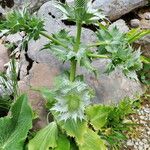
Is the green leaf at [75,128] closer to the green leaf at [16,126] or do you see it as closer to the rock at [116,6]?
the green leaf at [16,126]

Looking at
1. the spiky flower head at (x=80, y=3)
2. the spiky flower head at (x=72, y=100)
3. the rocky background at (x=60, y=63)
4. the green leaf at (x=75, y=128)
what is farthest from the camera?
the rocky background at (x=60, y=63)

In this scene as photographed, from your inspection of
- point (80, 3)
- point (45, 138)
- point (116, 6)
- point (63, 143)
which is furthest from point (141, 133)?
point (80, 3)

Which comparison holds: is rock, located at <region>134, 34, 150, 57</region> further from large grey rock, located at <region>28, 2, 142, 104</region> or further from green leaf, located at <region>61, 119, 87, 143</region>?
green leaf, located at <region>61, 119, 87, 143</region>

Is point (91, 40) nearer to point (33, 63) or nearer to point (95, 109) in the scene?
point (33, 63)

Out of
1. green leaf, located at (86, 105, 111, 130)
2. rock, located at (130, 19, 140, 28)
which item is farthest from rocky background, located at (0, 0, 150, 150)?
green leaf, located at (86, 105, 111, 130)

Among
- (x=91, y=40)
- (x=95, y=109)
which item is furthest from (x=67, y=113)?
(x=91, y=40)

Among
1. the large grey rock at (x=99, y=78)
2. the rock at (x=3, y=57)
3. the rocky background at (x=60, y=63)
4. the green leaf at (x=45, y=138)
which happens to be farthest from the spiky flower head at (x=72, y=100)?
the rock at (x=3, y=57)
